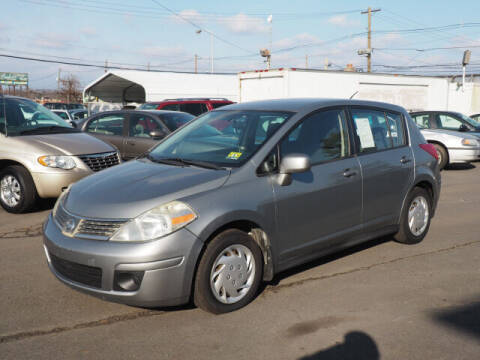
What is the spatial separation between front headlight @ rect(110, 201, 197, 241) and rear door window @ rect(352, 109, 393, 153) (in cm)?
223

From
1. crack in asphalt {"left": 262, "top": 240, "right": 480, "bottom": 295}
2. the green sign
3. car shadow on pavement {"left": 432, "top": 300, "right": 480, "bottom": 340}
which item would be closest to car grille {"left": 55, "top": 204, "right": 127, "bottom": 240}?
crack in asphalt {"left": 262, "top": 240, "right": 480, "bottom": 295}

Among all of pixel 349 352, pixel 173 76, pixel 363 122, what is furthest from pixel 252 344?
pixel 173 76

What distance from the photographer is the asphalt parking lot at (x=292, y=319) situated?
3.18m

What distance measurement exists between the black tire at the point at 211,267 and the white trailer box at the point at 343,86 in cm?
1308

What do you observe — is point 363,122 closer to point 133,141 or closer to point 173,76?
point 133,141

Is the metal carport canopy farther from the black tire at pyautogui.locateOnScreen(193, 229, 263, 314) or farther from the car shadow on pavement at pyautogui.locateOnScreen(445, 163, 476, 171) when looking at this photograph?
the black tire at pyautogui.locateOnScreen(193, 229, 263, 314)

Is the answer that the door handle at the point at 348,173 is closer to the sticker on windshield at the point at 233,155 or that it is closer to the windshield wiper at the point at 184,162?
the sticker on windshield at the point at 233,155

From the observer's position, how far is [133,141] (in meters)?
9.67

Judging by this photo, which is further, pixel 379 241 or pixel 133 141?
pixel 133 141

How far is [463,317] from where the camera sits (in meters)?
3.69

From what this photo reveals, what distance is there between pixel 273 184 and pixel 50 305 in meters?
2.06

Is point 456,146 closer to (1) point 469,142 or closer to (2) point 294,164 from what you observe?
(1) point 469,142

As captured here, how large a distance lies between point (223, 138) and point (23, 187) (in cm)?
375

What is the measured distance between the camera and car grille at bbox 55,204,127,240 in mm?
3422
